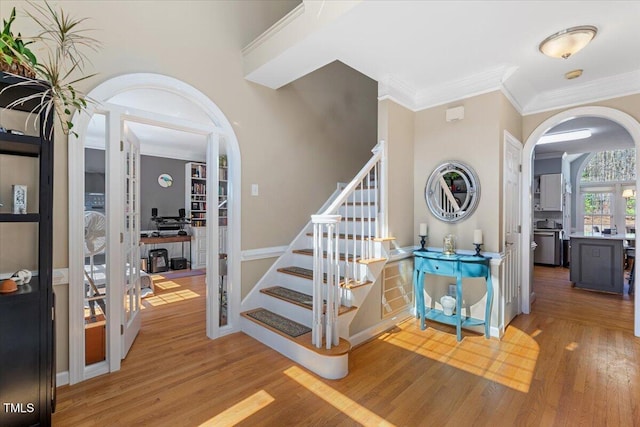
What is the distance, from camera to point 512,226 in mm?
3537

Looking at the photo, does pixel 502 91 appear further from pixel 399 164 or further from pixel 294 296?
pixel 294 296

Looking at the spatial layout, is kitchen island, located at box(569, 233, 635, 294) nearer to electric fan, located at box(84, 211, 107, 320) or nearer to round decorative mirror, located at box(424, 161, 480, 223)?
round decorative mirror, located at box(424, 161, 480, 223)

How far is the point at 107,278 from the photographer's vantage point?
239 cm

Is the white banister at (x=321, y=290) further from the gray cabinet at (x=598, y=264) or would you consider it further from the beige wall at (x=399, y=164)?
the gray cabinet at (x=598, y=264)

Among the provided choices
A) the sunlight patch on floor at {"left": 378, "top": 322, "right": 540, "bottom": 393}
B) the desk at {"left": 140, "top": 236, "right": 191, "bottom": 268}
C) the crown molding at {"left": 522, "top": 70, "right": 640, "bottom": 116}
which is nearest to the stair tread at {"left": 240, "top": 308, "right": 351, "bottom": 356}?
the sunlight patch on floor at {"left": 378, "top": 322, "right": 540, "bottom": 393}

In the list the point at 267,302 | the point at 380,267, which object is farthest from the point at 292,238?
the point at 380,267

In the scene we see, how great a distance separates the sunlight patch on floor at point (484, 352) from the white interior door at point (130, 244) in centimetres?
236

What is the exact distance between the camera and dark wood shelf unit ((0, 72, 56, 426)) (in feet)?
5.16

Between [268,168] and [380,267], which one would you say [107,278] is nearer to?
[268,168]

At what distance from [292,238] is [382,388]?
1.94m

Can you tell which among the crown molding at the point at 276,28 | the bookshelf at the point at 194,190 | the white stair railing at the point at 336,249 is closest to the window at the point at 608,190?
the white stair railing at the point at 336,249

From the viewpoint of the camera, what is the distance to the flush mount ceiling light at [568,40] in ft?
7.45

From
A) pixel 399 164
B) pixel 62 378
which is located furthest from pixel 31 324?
pixel 399 164

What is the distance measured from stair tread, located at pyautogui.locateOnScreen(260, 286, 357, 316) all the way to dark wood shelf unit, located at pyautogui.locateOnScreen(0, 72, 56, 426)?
176 centimetres
